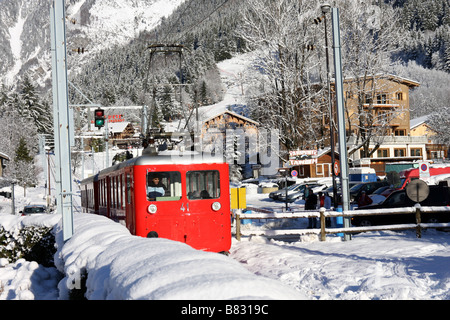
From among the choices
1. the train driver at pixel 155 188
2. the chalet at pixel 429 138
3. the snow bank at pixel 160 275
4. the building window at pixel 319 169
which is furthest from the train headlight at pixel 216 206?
the chalet at pixel 429 138

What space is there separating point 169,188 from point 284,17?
2008 centimetres

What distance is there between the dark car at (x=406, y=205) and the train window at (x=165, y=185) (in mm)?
9747

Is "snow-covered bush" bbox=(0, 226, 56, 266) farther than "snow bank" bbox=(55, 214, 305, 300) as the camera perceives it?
Yes

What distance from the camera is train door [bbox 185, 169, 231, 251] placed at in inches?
459

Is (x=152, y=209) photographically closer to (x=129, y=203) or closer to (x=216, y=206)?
(x=129, y=203)

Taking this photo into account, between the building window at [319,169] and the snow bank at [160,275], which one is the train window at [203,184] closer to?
the snow bank at [160,275]

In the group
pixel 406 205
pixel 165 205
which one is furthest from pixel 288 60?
pixel 165 205

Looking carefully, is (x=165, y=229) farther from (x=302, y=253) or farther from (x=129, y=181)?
(x=302, y=253)

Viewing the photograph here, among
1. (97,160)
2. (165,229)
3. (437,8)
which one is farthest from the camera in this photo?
(437,8)

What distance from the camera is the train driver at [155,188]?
11.7 metres

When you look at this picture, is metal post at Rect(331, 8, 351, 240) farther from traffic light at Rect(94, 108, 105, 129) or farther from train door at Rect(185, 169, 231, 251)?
traffic light at Rect(94, 108, 105, 129)

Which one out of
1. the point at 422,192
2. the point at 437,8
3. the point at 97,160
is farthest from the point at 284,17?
the point at 437,8

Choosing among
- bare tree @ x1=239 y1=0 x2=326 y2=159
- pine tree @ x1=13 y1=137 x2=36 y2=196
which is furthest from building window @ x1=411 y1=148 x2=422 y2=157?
pine tree @ x1=13 y1=137 x2=36 y2=196

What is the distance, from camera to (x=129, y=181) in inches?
479
